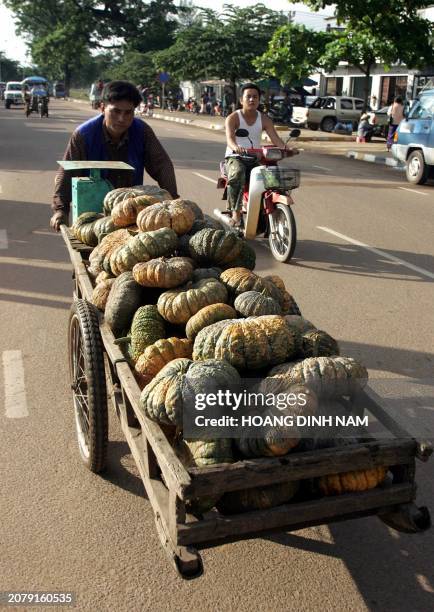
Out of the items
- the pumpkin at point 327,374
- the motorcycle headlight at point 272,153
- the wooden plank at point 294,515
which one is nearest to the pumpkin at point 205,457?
the wooden plank at point 294,515

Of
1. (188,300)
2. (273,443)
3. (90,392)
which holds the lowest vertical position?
(90,392)

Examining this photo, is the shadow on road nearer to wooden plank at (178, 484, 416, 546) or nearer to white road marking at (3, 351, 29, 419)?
white road marking at (3, 351, 29, 419)

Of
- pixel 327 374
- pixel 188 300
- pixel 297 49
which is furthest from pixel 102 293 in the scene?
pixel 297 49

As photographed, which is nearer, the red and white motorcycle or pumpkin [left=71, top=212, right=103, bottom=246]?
pumpkin [left=71, top=212, right=103, bottom=246]

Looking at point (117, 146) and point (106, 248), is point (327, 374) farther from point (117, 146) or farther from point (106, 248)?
point (117, 146)

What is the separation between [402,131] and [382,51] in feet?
34.3

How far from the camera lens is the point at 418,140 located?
16.0 m

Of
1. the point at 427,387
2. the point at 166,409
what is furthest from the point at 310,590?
the point at 427,387

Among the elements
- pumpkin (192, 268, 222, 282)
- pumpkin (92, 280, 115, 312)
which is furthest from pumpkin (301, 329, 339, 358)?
pumpkin (92, 280, 115, 312)

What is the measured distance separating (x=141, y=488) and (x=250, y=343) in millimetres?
1262

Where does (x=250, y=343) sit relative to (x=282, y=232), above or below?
above

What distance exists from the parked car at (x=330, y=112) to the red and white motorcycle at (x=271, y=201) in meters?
27.3

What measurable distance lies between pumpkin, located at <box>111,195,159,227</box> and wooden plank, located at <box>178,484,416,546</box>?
2.63 metres

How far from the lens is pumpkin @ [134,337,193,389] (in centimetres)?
311
